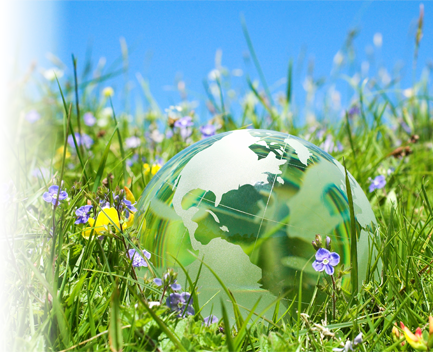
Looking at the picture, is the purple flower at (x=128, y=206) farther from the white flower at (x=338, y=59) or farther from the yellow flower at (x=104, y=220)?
the white flower at (x=338, y=59)

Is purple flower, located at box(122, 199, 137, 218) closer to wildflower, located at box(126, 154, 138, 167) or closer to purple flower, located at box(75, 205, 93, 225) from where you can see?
purple flower, located at box(75, 205, 93, 225)

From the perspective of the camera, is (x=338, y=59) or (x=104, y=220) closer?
(x=104, y=220)

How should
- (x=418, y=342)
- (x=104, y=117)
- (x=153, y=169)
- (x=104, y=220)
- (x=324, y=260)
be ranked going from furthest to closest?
(x=104, y=117) < (x=153, y=169) < (x=104, y=220) < (x=324, y=260) < (x=418, y=342)

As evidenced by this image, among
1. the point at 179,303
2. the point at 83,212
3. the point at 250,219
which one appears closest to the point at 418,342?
the point at 250,219

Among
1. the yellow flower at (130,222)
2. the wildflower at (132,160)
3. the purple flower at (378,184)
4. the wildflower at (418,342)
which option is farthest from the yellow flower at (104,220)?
the wildflower at (132,160)

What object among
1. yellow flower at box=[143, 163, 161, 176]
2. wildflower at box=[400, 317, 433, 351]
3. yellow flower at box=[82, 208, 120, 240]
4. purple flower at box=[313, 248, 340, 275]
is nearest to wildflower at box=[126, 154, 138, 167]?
yellow flower at box=[143, 163, 161, 176]

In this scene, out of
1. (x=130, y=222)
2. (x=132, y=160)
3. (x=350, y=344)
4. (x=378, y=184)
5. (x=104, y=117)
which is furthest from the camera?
(x=104, y=117)

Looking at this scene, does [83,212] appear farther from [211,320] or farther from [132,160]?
[132,160]
